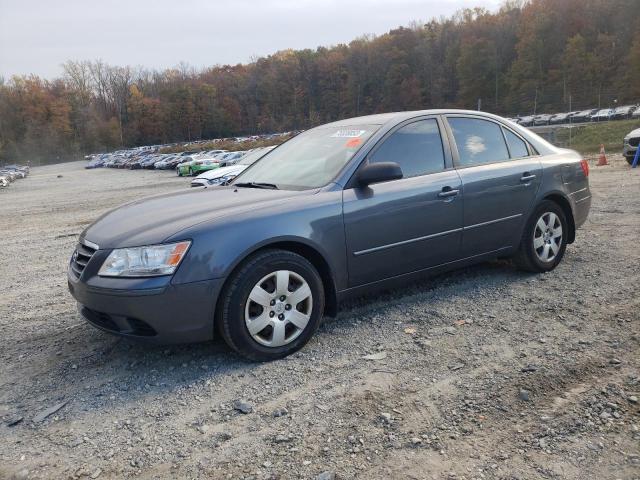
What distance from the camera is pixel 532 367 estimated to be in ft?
10.7

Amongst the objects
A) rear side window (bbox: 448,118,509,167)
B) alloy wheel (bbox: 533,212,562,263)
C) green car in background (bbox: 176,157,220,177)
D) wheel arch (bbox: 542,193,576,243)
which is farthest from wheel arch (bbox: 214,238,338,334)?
green car in background (bbox: 176,157,220,177)

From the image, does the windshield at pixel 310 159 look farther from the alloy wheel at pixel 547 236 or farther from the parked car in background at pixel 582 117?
the parked car in background at pixel 582 117

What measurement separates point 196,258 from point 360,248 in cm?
124

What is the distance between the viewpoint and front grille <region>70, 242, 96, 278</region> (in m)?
3.54

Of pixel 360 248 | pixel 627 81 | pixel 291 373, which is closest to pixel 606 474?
pixel 291 373

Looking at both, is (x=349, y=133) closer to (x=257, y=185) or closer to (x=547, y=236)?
(x=257, y=185)

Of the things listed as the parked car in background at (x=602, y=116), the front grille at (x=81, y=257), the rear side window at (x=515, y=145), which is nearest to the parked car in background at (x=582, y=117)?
the parked car in background at (x=602, y=116)

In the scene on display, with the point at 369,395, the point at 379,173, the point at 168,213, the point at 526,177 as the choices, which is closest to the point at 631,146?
the point at 526,177

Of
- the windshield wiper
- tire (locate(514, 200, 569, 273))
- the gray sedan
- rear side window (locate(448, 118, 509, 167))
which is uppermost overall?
rear side window (locate(448, 118, 509, 167))

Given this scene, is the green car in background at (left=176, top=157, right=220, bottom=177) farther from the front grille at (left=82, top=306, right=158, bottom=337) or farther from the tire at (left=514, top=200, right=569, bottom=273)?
the front grille at (left=82, top=306, right=158, bottom=337)

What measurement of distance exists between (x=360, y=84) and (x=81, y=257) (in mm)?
124070

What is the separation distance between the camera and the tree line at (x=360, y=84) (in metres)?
85.4

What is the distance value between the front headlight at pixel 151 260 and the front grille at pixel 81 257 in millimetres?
354

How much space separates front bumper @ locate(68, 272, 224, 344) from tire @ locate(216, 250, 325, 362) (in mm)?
114
